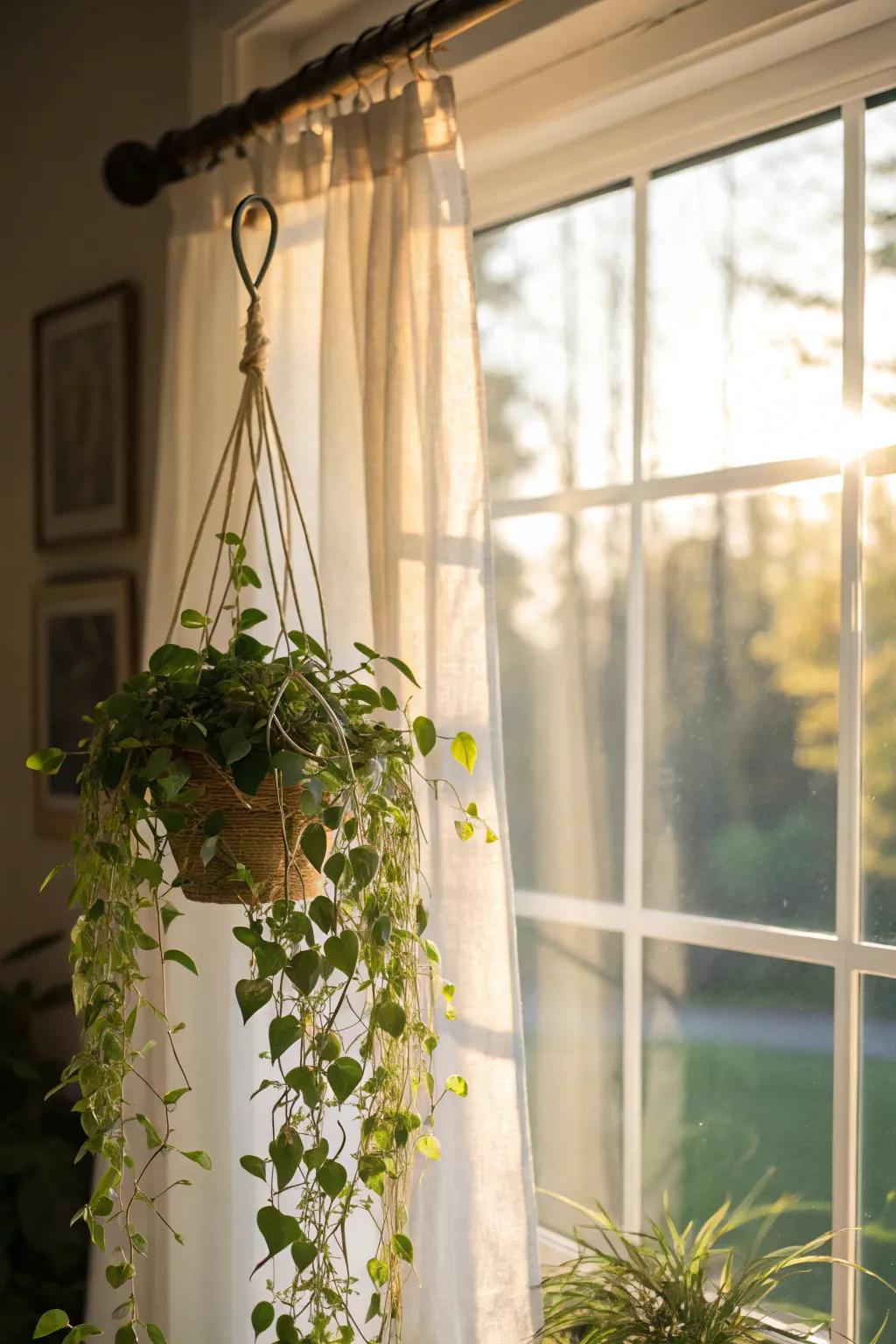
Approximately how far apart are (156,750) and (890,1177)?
0.91 metres

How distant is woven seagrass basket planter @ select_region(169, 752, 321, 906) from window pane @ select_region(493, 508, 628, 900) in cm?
58

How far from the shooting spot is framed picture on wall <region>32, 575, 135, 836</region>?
2.03 m

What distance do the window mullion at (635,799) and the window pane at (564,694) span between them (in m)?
0.02

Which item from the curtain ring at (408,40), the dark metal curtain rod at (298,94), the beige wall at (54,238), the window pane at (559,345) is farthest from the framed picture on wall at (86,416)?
the curtain ring at (408,40)

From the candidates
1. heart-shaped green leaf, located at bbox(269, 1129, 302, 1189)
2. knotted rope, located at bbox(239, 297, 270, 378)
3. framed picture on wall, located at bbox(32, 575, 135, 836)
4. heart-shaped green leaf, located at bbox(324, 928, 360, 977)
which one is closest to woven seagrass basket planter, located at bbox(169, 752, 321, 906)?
heart-shaped green leaf, located at bbox(324, 928, 360, 977)

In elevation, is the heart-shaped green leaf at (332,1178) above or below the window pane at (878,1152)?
above

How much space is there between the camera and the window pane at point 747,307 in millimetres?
1390

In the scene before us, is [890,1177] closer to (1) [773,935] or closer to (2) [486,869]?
(1) [773,935]

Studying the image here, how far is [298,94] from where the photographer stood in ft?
4.98

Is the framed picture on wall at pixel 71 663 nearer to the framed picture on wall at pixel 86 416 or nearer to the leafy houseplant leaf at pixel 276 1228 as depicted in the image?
the framed picture on wall at pixel 86 416

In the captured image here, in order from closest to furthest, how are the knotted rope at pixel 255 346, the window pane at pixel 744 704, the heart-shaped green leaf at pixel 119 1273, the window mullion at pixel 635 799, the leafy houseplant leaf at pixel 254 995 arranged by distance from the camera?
the leafy houseplant leaf at pixel 254 995 → the heart-shaped green leaf at pixel 119 1273 → the knotted rope at pixel 255 346 → the window pane at pixel 744 704 → the window mullion at pixel 635 799

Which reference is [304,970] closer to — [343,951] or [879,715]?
[343,951]

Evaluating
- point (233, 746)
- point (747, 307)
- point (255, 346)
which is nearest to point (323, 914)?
point (233, 746)

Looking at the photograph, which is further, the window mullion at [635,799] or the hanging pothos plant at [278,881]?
the window mullion at [635,799]
